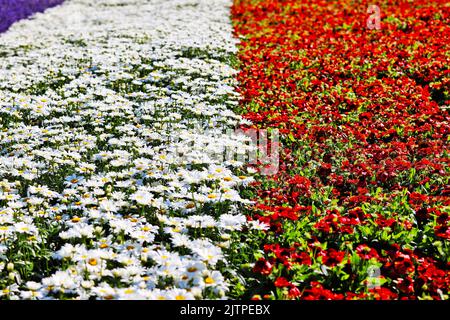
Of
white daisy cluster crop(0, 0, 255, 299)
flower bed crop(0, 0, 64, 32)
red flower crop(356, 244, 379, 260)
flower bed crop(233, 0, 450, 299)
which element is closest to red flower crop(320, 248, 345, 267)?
flower bed crop(233, 0, 450, 299)

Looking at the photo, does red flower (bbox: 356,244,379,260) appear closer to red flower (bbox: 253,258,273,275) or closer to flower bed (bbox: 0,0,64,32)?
red flower (bbox: 253,258,273,275)

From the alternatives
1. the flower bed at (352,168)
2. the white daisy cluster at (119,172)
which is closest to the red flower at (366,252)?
the flower bed at (352,168)

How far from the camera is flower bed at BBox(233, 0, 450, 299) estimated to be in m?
3.58

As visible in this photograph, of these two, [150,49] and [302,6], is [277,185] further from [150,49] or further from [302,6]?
[302,6]

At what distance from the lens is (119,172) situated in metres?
4.86

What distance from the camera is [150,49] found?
33.6ft

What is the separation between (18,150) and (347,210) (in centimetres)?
348

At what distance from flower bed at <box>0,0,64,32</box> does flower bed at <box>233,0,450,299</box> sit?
25.2 feet

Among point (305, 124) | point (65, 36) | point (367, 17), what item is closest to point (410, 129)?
point (305, 124)

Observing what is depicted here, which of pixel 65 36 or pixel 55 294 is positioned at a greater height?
pixel 65 36

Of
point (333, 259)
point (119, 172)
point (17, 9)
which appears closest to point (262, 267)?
point (333, 259)

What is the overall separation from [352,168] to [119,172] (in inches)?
89.5

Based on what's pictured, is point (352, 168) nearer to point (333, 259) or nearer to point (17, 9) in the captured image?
point (333, 259)
